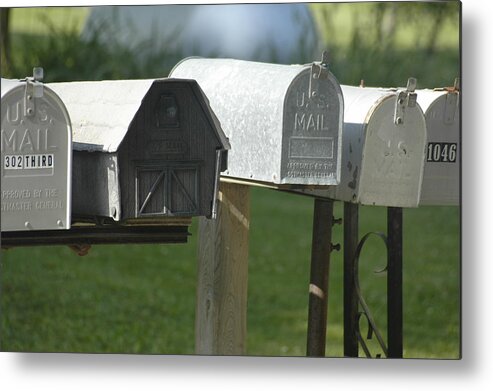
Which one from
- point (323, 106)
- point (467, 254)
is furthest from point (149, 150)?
point (467, 254)

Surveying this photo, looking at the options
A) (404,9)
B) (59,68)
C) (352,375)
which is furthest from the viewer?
(59,68)

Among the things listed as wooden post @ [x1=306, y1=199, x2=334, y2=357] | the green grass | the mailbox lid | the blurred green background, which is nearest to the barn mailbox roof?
the mailbox lid

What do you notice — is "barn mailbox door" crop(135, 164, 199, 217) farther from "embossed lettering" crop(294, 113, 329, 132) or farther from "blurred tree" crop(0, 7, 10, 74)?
"blurred tree" crop(0, 7, 10, 74)

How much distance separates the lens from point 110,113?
2576mm

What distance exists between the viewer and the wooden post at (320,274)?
10.0 ft

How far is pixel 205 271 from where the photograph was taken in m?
2.99

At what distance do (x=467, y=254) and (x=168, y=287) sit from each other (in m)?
3.03

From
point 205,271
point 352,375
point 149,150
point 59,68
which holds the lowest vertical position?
point 352,375

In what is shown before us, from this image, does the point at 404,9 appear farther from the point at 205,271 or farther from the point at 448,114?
the point at 205,271

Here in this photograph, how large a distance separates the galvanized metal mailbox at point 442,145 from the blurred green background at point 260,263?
25 centimetres

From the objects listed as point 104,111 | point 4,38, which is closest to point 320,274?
point 104,111

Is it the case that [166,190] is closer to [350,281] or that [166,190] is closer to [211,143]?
[211,143]

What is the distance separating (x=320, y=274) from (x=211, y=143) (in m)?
0.63

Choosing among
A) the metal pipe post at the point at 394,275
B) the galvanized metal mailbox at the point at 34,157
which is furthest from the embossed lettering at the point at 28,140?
the metal pipe post at the point at 394,275
